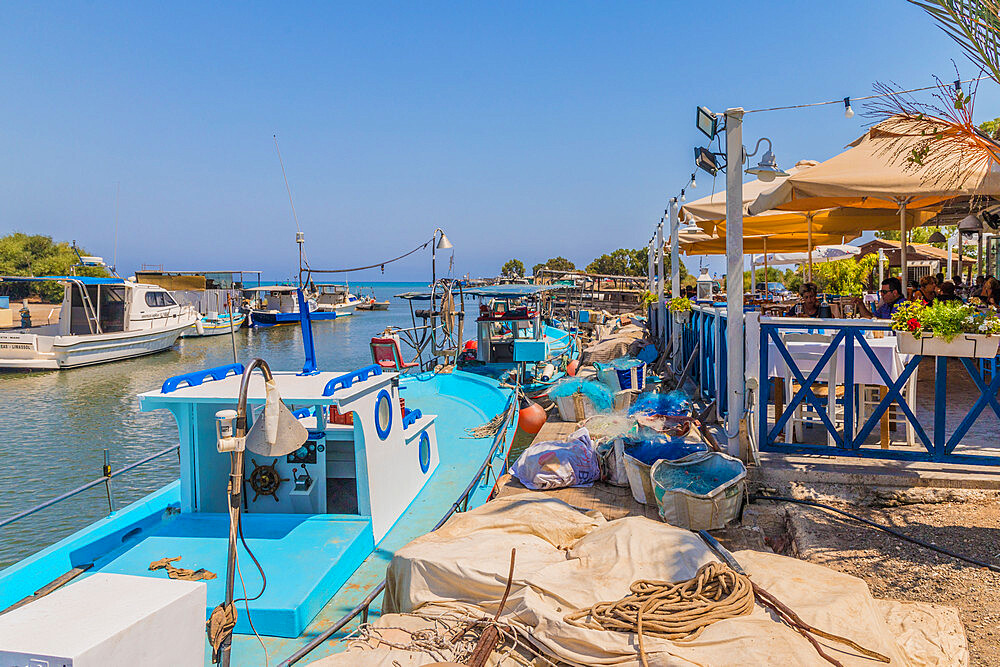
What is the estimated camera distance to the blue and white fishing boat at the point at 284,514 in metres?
4.38

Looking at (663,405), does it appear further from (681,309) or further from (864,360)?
(681,309)

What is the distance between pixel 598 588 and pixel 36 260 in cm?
6387

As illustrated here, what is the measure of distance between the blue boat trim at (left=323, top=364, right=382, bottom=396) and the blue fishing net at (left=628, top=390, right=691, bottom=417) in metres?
3.13

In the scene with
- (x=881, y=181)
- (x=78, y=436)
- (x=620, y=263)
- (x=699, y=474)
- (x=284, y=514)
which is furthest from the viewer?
(x=620, y=263)

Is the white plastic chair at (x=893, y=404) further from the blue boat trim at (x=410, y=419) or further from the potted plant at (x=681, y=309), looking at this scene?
the blue boat trim at (x=410, y=419)

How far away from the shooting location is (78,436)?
15180mm

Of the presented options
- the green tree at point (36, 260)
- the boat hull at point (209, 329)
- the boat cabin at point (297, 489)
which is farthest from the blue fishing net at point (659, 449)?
the green tree at point (36, 260)

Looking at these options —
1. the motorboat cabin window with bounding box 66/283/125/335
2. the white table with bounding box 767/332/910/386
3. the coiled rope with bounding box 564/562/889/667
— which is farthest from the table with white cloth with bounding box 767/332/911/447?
the motorboat cabin window with bounding box 66/283/125/335

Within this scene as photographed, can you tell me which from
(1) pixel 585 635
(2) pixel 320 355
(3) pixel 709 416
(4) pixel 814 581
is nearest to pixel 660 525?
(4) pixel 814 581

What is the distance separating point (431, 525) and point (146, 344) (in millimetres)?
28492

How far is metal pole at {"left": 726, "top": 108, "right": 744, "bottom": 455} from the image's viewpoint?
5.38 metres

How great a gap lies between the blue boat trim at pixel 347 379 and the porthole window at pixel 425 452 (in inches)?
61.6

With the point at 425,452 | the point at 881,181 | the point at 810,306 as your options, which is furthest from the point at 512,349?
the point at 881,181

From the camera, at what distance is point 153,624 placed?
2.28m
